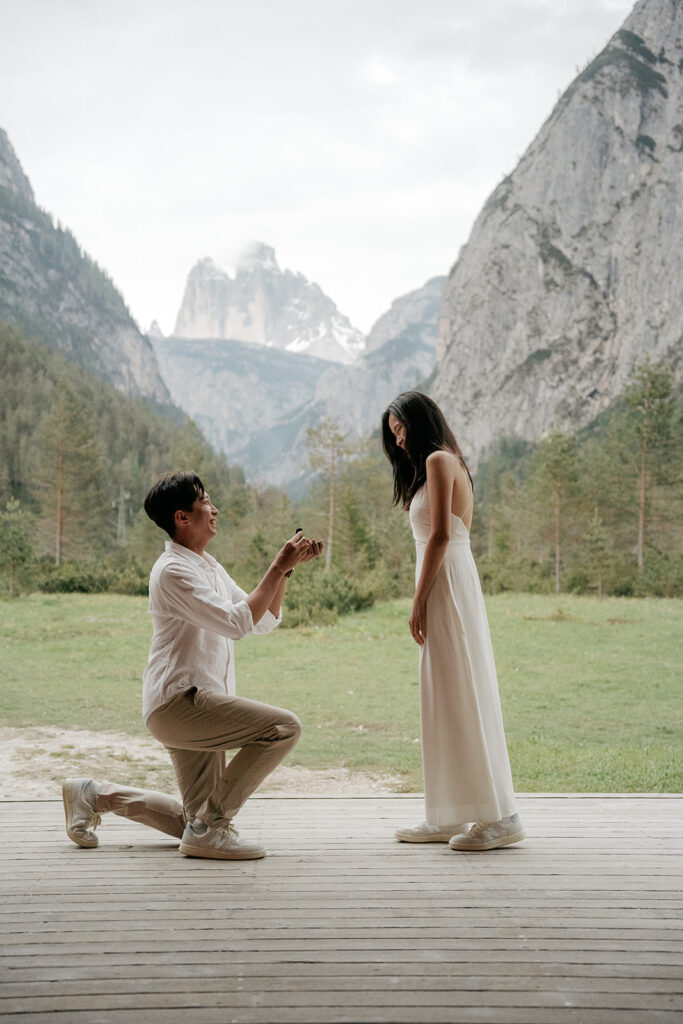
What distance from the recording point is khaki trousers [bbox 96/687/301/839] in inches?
104

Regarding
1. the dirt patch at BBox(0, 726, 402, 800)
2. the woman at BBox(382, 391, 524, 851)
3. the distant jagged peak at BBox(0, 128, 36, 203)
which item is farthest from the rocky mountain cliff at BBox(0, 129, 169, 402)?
the woman at BBox(382, 391, 524, 851)

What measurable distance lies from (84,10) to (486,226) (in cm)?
7232

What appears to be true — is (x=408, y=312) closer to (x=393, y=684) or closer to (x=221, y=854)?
(x=393, y=684)

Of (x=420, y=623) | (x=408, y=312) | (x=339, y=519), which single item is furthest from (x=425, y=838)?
(x=408, y=312)

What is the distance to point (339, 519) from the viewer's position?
729 inches

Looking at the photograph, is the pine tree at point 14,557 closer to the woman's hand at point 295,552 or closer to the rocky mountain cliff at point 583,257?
the woman's hand at point 295,552

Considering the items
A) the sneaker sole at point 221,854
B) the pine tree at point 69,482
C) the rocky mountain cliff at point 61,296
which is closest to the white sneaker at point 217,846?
the sneaker sole at point 221,854

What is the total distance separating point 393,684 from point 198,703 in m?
6.32

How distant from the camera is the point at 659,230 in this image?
2277 inches

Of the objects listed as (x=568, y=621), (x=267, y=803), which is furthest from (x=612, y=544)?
(x=267, y=803)

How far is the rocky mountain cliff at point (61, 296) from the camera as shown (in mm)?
69938

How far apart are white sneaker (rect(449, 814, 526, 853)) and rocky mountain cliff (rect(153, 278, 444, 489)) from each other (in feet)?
335

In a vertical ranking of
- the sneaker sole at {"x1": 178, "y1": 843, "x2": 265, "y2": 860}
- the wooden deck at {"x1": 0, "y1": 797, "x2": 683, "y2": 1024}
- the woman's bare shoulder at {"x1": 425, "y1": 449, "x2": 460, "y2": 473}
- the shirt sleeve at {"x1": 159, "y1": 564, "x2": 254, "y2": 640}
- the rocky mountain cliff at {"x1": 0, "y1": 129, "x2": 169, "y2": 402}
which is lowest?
the sneaker sole at {"x1": 178, "y1": 843, "x2": 265, "y2": 860}

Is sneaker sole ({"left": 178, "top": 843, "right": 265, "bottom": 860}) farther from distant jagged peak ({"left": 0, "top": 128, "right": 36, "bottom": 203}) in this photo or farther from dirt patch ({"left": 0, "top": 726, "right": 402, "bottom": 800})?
distant jagged peak ({"left": 0, "top": 128, "right": 36, "bottom": 203})
